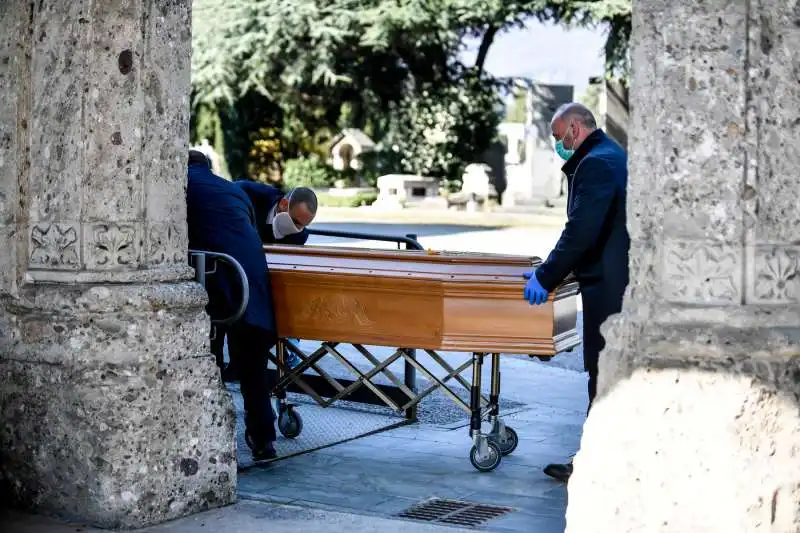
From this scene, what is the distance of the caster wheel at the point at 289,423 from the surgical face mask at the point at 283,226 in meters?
1.17

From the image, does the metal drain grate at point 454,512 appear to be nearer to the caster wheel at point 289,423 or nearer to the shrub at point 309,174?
the caster wheel at point 289,423

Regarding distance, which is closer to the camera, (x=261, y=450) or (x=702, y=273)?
(x=702, y=273)

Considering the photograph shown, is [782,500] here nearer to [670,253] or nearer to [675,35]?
[670,253]

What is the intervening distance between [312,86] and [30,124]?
112ft

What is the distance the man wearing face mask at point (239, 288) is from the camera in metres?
6.42

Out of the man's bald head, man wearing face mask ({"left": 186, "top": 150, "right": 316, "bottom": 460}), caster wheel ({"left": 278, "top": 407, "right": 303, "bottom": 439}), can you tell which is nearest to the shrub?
caster wheel ({"left": 278, "top": 407, "right": 303, "bottom": 439})

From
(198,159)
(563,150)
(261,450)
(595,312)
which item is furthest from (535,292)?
(198,159)

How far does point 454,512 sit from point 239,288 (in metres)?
1.54

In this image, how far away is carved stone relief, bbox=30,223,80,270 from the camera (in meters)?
5.32

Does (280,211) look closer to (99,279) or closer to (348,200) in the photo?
(99,279)

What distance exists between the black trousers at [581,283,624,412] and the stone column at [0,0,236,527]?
1.82m

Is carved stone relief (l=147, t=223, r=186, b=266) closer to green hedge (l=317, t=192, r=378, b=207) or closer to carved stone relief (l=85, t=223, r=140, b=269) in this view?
carved stone relief (l=85, t=223, r=140, b=269)

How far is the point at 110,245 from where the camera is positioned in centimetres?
533

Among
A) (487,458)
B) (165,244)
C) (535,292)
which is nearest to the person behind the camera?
(165,244)
